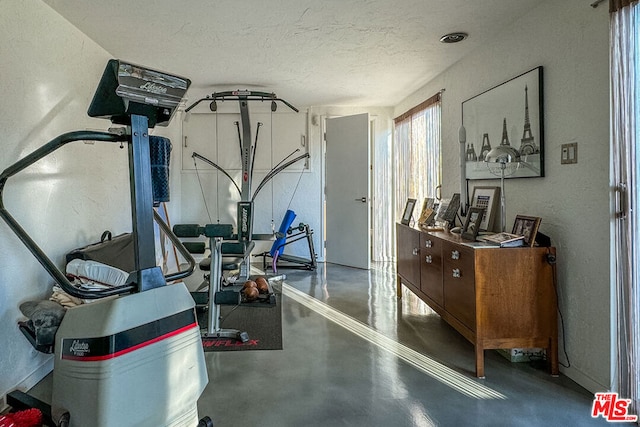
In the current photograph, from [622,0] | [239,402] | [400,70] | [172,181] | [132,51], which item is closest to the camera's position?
[622,0]

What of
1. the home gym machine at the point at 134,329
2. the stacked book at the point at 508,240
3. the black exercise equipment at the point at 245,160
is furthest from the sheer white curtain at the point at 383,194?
the home gym machine at the point at 134,329

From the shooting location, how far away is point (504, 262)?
2266 mm

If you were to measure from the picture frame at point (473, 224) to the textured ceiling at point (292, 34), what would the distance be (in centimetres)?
135

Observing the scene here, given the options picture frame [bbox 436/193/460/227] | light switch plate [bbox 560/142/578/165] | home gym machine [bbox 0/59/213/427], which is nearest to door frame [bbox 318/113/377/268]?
picture frame [bbox 436/193/460/227]

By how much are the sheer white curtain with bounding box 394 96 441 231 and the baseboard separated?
12.2 ft

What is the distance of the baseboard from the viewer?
1991mm

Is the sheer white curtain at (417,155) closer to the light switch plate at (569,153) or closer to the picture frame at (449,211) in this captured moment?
the picture frame at (449,211)

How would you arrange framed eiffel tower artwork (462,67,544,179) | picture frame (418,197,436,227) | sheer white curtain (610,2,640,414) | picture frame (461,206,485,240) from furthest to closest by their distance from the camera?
1. picture frame (418,197,436,227)
2. picture frame (461,206,485,240)
3. framed eiffel tower artwork (462,67,544,179)
4. sheer white curtain (610,2,640,414)

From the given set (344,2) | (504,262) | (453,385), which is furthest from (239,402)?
(344,2)

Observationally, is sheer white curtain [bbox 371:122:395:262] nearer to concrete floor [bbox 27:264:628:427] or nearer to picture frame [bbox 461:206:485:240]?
concrete floor [bbox 27:264:628:427]

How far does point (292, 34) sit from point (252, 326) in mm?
2350

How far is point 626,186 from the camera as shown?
1.90 m

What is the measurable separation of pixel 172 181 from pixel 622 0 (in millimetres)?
5300

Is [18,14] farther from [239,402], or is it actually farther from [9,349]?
[239,402]
